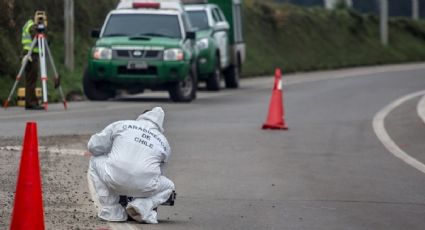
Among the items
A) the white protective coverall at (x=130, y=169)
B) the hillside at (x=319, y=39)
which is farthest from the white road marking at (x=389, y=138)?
the hillside at (x=319, y=39)

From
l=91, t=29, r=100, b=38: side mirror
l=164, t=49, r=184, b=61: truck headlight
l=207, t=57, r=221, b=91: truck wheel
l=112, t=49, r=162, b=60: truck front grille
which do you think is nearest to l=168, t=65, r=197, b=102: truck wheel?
l=164, t=49, r=184, b=61: truck headlight

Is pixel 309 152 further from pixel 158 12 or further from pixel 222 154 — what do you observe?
pixel 158 12

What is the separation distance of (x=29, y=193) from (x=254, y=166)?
638 centimetres

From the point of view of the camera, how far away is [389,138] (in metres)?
19.5

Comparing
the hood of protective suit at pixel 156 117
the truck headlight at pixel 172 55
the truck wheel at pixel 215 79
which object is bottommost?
the truck wheel at pixel 215 79

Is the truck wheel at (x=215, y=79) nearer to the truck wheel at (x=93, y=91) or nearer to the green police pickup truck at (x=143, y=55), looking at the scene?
the green police pickup truck at (x=143, y=55)

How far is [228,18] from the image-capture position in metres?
35.5

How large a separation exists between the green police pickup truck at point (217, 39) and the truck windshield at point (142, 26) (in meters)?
2.78

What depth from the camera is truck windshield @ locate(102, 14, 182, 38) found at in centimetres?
2638

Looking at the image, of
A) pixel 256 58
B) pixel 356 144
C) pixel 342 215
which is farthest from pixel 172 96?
pixel 256 58

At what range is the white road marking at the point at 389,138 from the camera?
16056 mm

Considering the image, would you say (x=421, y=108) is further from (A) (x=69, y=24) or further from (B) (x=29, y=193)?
(B) (x=29, y=193)

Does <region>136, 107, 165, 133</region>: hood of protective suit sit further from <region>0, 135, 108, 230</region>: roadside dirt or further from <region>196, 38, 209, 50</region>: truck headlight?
<region>196, 38, 209, 50</region>: truck headlight

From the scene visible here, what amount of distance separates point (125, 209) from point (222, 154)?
19.7 ft
